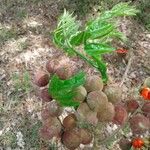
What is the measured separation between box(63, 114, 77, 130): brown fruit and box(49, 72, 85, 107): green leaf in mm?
150

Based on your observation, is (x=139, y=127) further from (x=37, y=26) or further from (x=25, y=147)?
(x=37, y=26)

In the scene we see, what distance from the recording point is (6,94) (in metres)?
3.47

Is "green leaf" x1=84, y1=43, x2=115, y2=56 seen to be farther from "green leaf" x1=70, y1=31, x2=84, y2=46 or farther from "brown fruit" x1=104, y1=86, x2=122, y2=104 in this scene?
"brown fruit" x1=104, y1=86, x2=122, y2=104

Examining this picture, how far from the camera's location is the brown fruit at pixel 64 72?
5.35ft

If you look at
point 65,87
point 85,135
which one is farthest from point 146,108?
point 65,87

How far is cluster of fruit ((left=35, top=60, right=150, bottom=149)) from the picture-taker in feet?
5.35

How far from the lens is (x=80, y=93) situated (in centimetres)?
160

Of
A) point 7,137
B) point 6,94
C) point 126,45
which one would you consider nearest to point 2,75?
point 6,94

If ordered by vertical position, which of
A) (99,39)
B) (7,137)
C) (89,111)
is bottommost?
(7,137)

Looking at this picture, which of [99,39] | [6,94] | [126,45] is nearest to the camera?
[99,39]

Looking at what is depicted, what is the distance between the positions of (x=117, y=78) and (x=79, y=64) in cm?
35

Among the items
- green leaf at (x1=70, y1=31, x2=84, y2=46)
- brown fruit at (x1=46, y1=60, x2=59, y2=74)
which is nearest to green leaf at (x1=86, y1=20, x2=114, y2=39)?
green leaf at (x1=70, y1=31, x2=84, y2=46)

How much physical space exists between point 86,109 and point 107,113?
81mm

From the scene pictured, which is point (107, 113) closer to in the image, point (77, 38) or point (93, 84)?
point (93, 84)
